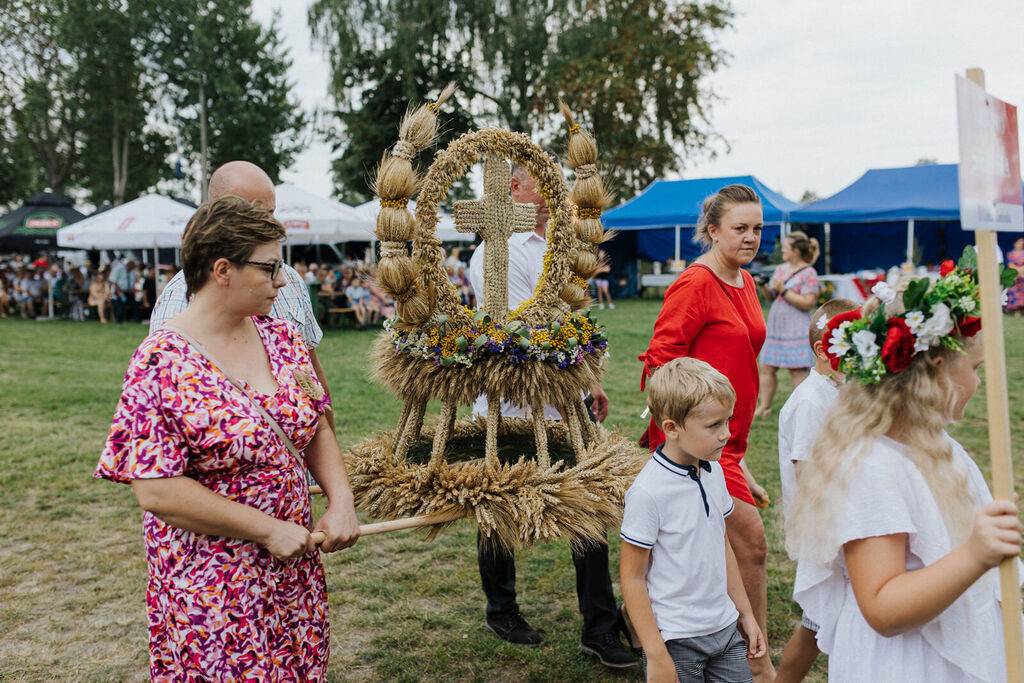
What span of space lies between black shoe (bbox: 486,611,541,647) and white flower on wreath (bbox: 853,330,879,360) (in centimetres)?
242

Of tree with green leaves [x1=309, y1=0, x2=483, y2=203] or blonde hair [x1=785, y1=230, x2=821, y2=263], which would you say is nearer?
blonde hair [x1=785, y1=230, x2=821, y2=263]

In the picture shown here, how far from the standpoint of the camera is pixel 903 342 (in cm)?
166

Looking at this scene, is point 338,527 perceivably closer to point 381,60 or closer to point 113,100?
point 381,60

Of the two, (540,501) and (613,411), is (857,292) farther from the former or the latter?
(540,501)

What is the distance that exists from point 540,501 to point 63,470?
5.38m

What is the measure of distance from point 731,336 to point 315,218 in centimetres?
1274

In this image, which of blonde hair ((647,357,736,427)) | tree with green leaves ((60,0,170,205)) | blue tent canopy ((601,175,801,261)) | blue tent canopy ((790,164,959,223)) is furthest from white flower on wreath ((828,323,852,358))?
tree with green leaves ((60,0,170,205))

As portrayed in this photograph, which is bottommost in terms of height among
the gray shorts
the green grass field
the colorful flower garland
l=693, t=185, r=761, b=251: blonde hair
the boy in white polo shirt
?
the green grass field

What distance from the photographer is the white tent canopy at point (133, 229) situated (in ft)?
49.7

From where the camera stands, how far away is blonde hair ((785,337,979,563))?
1688 millimetres

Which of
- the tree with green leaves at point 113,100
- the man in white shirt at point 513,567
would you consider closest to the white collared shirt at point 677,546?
the man in white shirt at point 513,567

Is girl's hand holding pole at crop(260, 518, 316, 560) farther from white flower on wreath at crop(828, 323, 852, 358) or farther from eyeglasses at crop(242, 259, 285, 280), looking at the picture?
white flower on wreath at crop(828, 323, 852, 358)

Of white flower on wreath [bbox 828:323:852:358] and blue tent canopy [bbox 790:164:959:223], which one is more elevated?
blue tent canopy [bbox 790:164:959:223]

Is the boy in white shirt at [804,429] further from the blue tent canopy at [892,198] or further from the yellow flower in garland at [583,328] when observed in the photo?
the blue tent canopy at [892,198]
